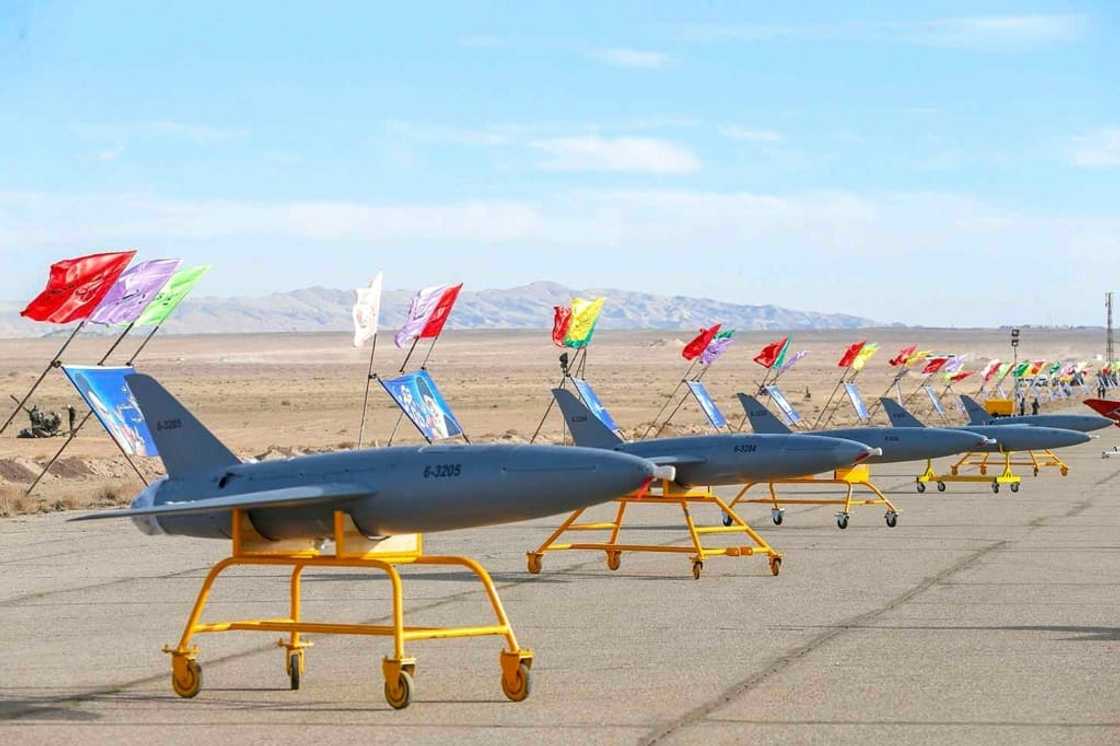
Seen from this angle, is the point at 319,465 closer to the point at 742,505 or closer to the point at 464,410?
the point at 742,505

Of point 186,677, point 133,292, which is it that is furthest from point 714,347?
point 186,677

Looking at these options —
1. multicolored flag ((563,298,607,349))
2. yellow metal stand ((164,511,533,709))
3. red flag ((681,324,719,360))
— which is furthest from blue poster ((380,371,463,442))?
yellow metal stand ((164,511,533,709))

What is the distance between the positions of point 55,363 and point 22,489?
6.29m

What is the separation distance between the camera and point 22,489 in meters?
29.5

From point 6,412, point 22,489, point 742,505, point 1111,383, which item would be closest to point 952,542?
point 742,505

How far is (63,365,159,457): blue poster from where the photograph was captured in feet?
74.1

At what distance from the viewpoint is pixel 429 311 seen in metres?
31.6

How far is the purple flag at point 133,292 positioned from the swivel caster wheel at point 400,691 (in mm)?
15569

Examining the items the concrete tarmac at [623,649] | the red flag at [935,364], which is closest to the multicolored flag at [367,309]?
the concrete tarmac at [623,649]

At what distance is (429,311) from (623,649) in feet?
64.5

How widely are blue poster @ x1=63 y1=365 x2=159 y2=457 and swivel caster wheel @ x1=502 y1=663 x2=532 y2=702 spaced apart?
42.2 feet

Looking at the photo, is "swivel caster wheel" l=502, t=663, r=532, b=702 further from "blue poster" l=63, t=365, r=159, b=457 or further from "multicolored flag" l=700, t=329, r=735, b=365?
"multicolored flag" l=700, t=329, r=735, b=365

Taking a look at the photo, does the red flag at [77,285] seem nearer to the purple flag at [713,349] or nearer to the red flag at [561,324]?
the red flag at [561,324]

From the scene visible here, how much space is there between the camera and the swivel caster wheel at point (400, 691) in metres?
9.95
